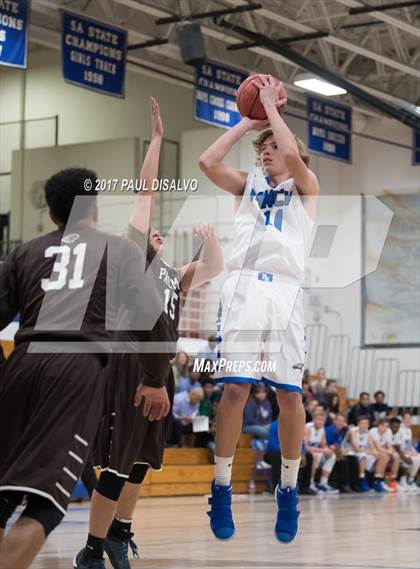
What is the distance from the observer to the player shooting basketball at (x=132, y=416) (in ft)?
20.5

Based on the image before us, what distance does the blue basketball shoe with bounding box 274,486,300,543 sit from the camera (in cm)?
611

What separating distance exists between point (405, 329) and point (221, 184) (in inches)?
743

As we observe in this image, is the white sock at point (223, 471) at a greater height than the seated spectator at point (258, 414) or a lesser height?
greater

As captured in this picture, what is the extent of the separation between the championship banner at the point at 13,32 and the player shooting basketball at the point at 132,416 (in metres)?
7.66

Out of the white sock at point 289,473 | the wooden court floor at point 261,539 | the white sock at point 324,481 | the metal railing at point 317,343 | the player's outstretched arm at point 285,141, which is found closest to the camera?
the player's outstretched arm at point 285,141

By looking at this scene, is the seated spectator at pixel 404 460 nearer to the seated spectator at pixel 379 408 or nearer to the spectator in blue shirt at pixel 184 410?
the seated spectator at pixel 379 408

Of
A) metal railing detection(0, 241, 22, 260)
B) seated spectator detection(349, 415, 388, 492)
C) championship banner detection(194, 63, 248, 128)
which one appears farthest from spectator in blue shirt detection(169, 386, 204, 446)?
metal railing detection(0, 241, 22, 260)

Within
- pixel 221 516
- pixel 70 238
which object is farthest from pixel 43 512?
pixel 221 516

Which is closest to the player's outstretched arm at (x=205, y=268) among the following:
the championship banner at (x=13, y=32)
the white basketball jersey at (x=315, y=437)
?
the championship banner at (x=13, y=32)

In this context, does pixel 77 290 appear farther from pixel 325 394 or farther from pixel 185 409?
pixel 325 394

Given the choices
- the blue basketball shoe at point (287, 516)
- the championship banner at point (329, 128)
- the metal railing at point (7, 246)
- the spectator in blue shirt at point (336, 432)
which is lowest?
the spectator in blue shirt at point (336, 432)

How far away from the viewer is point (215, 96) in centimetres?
1788

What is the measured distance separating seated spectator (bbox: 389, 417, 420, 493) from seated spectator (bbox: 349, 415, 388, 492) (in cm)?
65

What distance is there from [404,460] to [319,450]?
3031 mm
